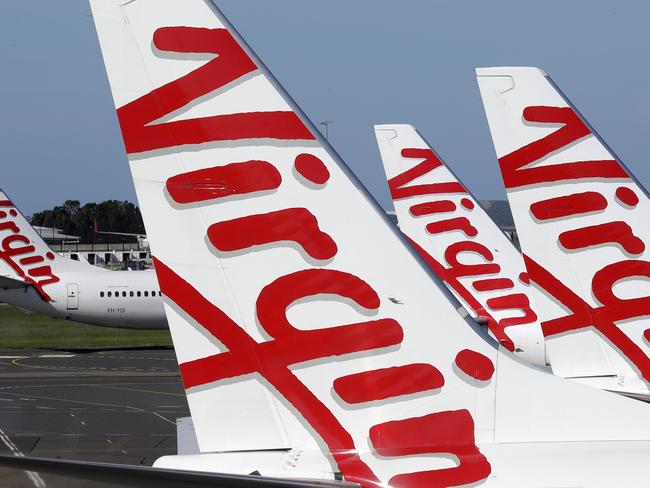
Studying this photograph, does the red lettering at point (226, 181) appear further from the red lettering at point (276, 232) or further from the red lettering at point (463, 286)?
the red lettering at point (463, 286)

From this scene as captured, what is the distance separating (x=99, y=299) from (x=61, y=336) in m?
10.3

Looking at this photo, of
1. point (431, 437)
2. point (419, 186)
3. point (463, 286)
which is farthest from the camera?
point (419, 186)

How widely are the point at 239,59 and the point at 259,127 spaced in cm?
37

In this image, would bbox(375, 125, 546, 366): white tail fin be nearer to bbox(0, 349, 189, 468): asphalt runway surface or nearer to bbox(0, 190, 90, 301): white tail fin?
bbox(0, 349, 189, 468): asphalt runway surface

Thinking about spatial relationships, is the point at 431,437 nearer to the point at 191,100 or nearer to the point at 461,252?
the point at 191,100

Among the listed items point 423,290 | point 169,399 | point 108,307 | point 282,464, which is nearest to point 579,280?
point 423,290

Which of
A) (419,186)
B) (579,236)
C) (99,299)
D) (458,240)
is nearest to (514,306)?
(458,240)

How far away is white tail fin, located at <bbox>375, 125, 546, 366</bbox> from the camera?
18.6 metres

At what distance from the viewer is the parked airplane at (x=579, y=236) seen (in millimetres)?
10055

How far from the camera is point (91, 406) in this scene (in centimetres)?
2594

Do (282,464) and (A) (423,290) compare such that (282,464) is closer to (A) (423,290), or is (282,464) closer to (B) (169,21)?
(A) (423,290)

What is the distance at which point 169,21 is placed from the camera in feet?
18.4

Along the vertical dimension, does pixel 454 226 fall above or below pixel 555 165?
above

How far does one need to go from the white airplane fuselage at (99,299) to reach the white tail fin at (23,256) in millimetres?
329
